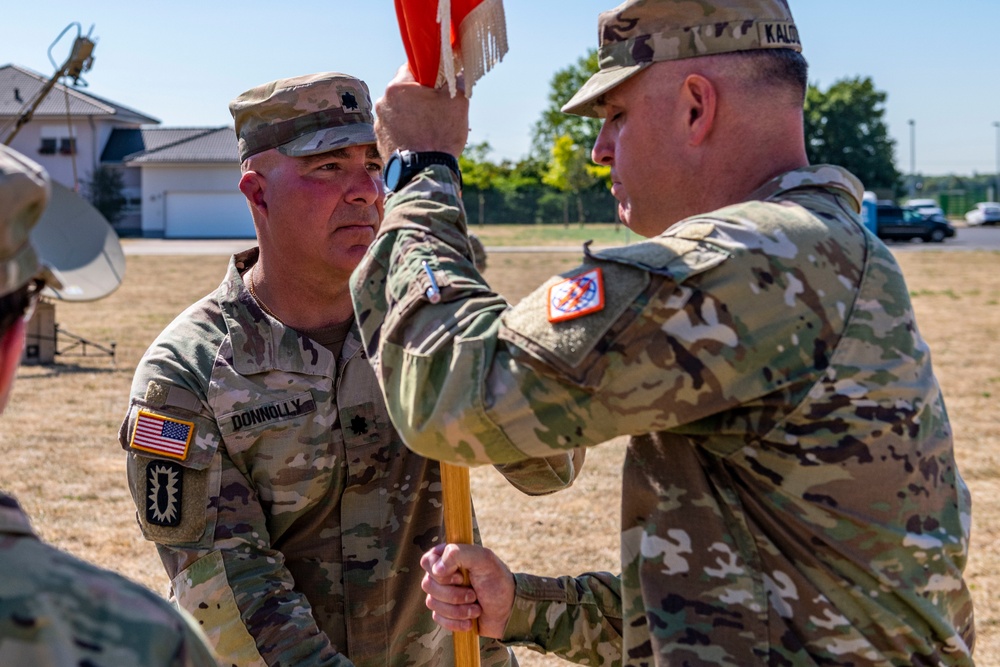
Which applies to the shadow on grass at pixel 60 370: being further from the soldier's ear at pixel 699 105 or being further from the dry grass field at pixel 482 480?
the soldier's ear at pixel 699 105

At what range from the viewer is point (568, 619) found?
2855mm

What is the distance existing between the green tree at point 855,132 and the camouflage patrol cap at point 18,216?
7610 cm

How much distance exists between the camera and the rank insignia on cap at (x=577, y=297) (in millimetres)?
1977

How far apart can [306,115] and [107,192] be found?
60.7 m

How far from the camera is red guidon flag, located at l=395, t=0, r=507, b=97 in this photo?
2.40 m

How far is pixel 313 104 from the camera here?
135 inches

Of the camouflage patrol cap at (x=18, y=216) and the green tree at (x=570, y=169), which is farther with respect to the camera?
the green tree at (x=570, y=169)

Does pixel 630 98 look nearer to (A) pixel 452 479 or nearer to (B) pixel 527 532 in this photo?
(A) pixel 452 479

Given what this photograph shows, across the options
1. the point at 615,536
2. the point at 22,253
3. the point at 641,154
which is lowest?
the point at 615,536

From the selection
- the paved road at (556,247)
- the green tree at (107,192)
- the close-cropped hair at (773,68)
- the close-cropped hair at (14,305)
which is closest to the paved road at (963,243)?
the paved road at (556,247)

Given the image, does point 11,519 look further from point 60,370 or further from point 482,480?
point 60,370

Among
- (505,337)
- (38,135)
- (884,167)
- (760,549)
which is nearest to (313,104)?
(505,337)

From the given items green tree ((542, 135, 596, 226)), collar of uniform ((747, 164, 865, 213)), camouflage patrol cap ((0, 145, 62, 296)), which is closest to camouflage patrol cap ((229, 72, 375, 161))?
collar of uniform ((747, 164, 865, 213))

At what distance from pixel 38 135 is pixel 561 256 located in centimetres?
3829
